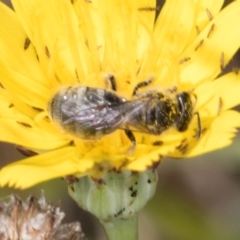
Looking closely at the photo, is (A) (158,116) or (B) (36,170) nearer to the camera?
(B) (36,170)

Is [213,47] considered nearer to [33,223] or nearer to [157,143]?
[157,143]

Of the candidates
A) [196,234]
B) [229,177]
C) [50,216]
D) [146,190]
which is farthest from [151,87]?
[229,177]

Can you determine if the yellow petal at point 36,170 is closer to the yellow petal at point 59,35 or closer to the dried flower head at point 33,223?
the dried flower head at point 33,223

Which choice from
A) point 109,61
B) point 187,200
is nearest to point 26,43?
point 109,61

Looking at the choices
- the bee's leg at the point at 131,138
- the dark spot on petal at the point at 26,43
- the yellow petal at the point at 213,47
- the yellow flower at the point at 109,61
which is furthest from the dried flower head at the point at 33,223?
the yellow petal at the point at 213,47

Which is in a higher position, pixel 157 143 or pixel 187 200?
pixel 157 143

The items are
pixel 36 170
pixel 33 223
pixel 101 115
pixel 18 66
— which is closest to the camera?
pixel 36 170
